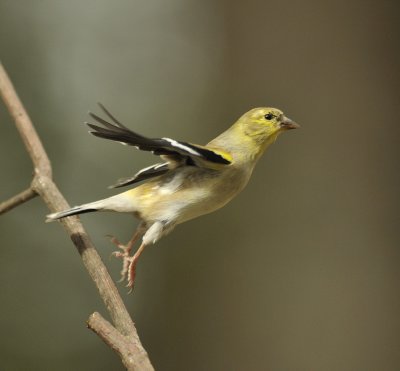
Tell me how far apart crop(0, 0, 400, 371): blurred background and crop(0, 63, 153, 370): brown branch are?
124 inches

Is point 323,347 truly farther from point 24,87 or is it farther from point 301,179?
point 24,87

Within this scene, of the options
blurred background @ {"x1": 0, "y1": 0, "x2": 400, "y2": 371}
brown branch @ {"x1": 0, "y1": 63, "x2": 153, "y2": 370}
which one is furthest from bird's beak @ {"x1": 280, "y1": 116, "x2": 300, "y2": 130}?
blurred background @ {"x1": 0, "y1": 0, "x2": 400, "y2": 371}

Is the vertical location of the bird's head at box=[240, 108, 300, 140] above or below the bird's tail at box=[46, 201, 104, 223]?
below

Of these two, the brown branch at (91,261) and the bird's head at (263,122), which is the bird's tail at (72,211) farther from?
the bird's head at (263,122)

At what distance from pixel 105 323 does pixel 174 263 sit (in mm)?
5194

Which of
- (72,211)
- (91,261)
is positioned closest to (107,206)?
(72,211)

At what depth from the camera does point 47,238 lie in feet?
25.0

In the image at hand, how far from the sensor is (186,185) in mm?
2434

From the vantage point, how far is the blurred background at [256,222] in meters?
5.14

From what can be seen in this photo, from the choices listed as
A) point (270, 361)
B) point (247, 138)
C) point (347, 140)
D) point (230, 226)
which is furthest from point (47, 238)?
point (247, 138)

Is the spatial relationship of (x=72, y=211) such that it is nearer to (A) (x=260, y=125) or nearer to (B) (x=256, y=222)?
(A) (x=260, y=125)

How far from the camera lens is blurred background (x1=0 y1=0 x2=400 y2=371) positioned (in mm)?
5145

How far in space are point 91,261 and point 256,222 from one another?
3.83m

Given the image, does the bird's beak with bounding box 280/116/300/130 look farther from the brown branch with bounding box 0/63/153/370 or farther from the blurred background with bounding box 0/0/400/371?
the blurred background with bounding box 0/0/400/371
